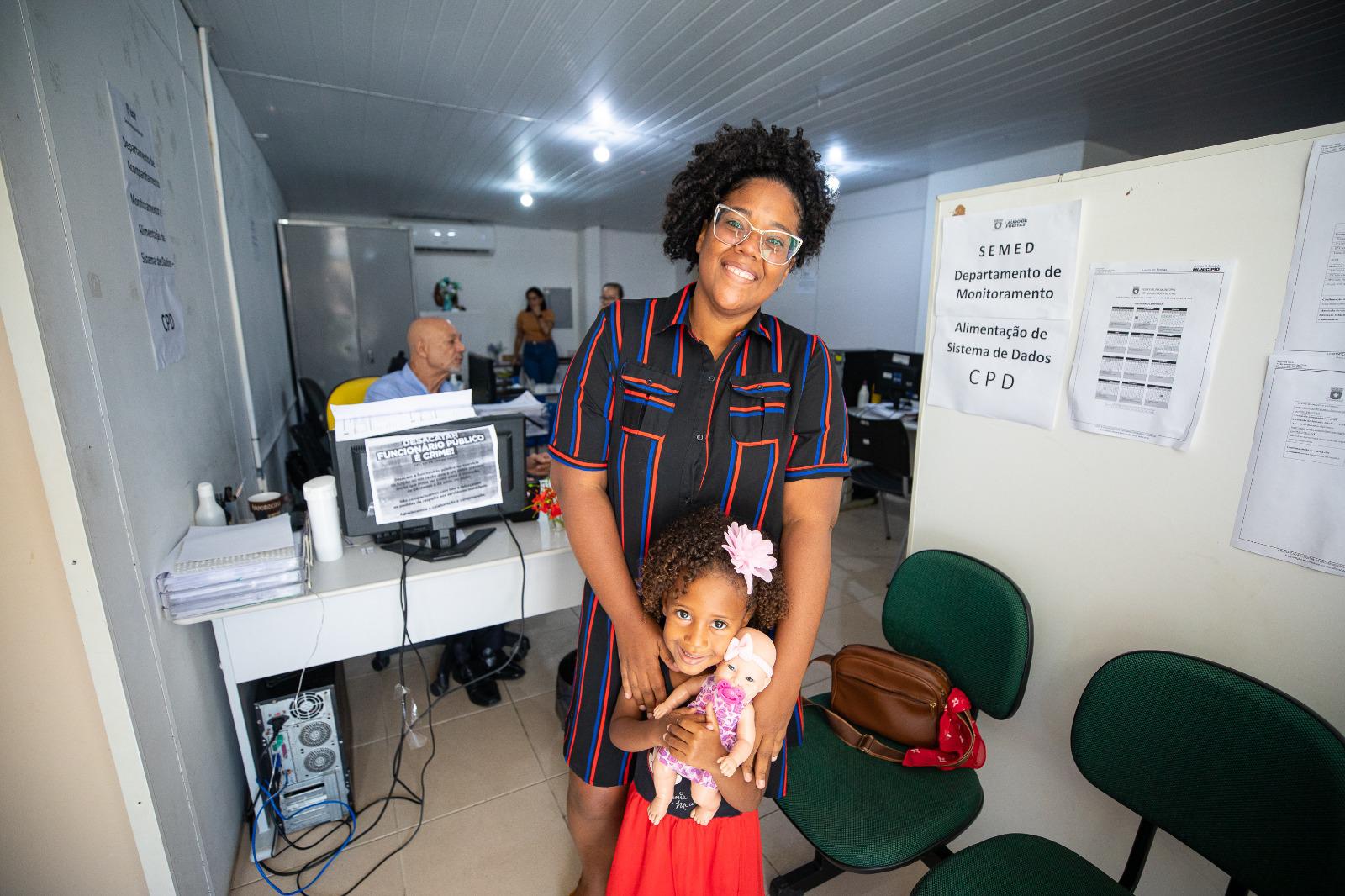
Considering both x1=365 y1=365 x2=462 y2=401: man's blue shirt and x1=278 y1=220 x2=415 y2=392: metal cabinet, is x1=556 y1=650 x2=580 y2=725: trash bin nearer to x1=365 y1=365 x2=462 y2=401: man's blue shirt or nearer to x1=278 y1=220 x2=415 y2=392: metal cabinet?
x1=365 y1=365 x2=462 y2=401: man's blue shirt

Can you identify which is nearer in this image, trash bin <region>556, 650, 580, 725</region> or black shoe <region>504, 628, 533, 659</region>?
trash bin <region>556, 650, 580, 725</region>

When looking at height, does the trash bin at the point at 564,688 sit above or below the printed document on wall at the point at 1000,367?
below

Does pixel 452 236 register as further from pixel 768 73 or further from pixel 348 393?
pixel 768 73

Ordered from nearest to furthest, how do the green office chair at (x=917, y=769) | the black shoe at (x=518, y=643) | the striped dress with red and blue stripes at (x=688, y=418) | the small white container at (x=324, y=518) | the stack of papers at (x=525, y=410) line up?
the striped dress with red and blue stripes at (x=688, y=418), the green office chair at (x=917, y=769), the small white container at (x=324, y=518), the stack of papers at (x=525, y=410), the black shoe at (x=518, y=643)

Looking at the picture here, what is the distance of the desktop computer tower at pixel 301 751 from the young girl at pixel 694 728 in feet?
3.61

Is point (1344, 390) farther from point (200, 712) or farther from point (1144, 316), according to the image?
point (200, 712)

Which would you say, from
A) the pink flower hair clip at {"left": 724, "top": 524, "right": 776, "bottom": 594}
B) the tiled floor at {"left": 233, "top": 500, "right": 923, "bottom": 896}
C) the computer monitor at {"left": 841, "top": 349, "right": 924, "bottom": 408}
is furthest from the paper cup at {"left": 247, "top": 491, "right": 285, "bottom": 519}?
the computer monitor at {"left": 841, "top": 349, "right": 924, "bottom": 408}

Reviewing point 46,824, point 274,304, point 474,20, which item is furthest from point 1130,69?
point 274,304

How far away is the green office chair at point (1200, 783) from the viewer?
3.09 feet

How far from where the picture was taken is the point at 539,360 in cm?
799

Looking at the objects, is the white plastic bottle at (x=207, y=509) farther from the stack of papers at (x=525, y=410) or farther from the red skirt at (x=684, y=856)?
the red skirt at (x=684, y=856)

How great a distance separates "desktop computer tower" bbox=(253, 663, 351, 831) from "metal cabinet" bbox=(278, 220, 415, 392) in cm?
420

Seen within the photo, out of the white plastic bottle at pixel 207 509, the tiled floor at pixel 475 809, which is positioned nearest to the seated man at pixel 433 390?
the tiled floor at pixel 475 809

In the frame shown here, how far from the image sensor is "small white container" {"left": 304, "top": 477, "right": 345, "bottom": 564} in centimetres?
173
